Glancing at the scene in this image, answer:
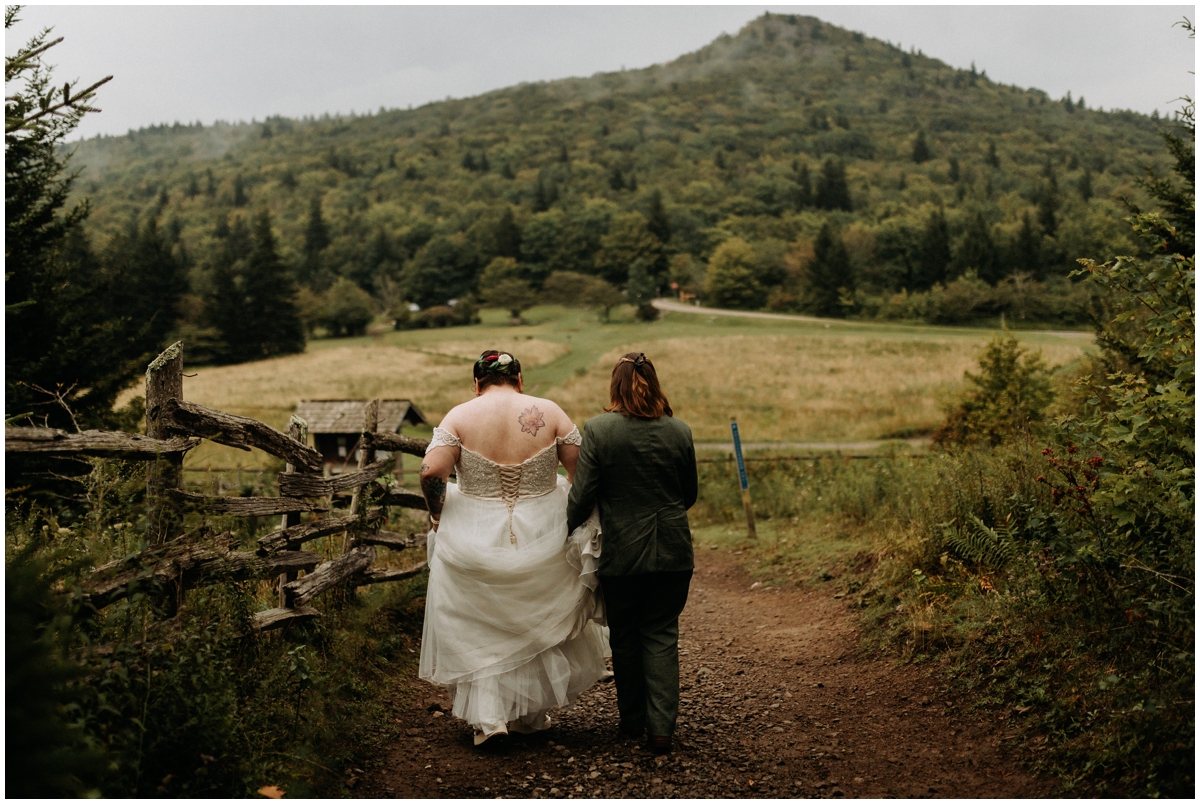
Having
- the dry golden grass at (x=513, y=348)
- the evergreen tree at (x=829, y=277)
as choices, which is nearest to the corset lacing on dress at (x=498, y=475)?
the dry golden grass at (x=513, y=348)

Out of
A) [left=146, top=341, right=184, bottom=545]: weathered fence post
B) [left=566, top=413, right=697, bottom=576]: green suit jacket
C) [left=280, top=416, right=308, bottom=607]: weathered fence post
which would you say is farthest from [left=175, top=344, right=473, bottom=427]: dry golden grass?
[left=566, top=413, right=697, bottom=576]: green suit jacket

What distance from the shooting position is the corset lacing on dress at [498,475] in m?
5.05

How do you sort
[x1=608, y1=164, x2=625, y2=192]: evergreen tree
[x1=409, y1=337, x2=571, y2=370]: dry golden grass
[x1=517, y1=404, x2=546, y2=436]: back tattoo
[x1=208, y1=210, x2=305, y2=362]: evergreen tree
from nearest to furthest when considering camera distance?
[x1=517, y1=404, x2=546, y2=436]: back tattoo < [x1=409, y1=337, x2=571, y2=370]: dry golden grass < [x1=208, y1=210, x2=305, y2=362]: evergreen tree < [x1=608, y1=164, x2=625, y2=192]: evergreen tree

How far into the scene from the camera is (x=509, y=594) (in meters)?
4.96

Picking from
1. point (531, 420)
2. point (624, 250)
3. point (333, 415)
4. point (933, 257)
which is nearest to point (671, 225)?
point (624, 250)

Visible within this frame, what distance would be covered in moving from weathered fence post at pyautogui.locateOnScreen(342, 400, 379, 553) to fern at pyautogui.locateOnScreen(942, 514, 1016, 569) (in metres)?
4.70

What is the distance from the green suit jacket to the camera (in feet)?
16.0

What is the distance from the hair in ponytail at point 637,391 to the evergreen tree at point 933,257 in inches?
3922

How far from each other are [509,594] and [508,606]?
7 cm

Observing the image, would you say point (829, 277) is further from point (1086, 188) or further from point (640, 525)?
point (640, 525)

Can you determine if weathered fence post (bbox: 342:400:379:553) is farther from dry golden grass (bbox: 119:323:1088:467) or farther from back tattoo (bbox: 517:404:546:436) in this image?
dry golden grass (bbox: 119:323:1088:467)

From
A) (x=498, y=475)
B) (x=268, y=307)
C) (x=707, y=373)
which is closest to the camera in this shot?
(x=498, y=475)

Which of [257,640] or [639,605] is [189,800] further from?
[639,605]

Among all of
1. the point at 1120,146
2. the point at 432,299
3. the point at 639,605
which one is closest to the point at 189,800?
the point at 639,605
